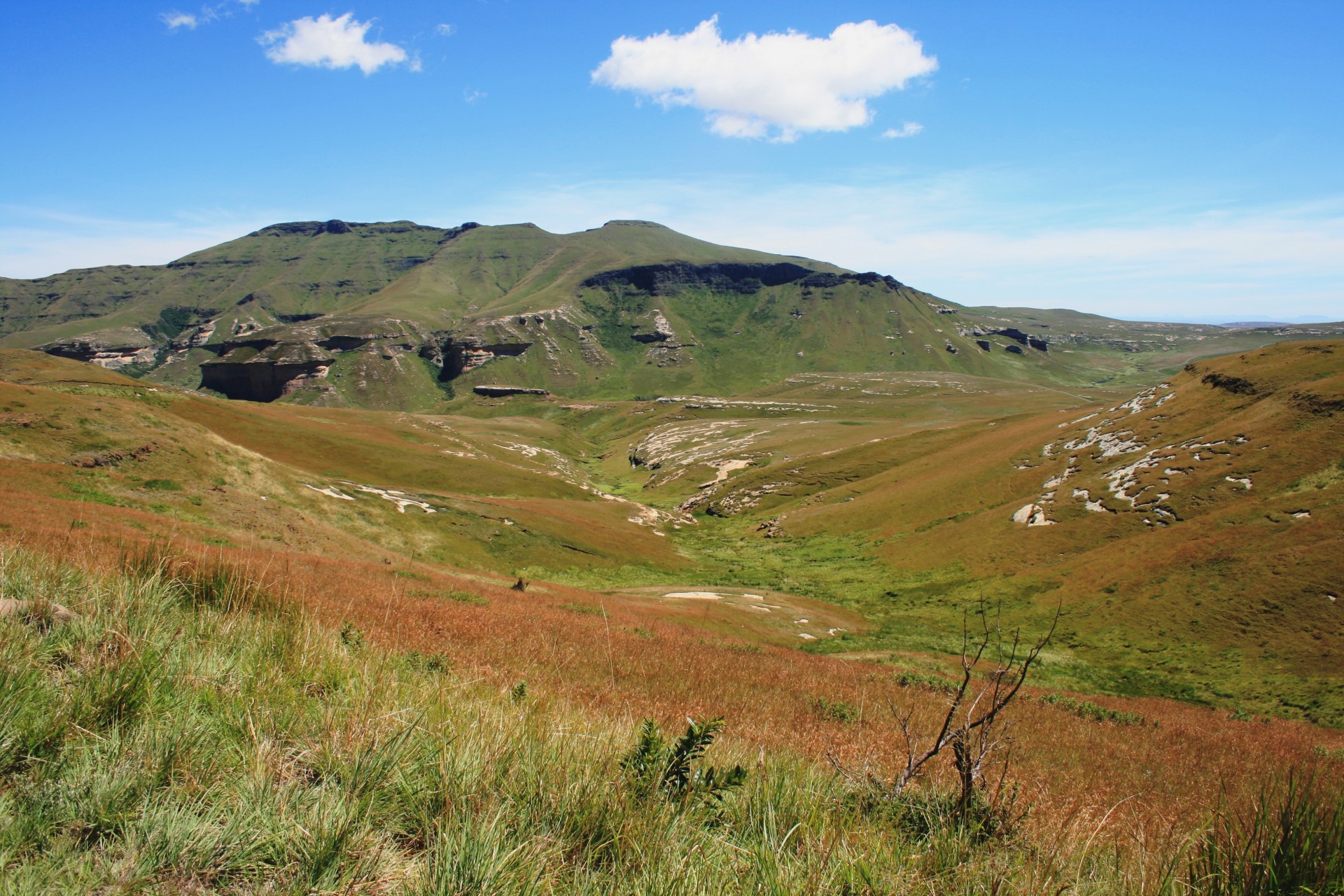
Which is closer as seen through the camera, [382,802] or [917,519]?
[382,802]

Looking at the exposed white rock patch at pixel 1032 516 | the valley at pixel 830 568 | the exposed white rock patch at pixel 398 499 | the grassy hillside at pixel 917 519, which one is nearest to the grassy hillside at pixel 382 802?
the valley at pixel 830 568

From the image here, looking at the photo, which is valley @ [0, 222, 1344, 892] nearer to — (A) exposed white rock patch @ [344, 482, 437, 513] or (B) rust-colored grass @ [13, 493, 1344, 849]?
(B) rust-colored grass @ [13, 493, 1344, 849]

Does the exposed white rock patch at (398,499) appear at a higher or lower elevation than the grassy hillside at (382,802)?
lower

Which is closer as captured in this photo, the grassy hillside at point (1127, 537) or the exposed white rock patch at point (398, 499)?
the grassy hillside at point (1127, 537)

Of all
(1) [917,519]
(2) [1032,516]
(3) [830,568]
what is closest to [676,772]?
(2) [1032,516]

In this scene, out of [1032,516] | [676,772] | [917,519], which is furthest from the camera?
[917,519]

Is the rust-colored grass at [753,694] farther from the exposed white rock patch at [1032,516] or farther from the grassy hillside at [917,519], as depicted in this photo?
the exposed white rock patch at [1032,516]

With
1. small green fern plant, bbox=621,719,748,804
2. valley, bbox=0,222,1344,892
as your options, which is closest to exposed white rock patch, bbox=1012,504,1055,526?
valley, bbox=0,222,1344,892

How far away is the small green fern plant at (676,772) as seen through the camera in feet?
13.7

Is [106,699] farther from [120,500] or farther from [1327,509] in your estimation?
[1327,509]

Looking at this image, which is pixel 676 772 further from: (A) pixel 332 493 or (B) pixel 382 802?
(A) pixel 332 493

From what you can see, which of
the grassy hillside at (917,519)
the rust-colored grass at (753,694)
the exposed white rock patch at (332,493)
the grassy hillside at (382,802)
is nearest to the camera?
the grassy hillside at (382,802)

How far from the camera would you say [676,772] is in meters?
4.44

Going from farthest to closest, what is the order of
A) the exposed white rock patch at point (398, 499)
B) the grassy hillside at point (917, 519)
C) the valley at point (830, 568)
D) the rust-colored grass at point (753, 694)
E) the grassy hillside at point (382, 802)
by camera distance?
1. the exposed white rock patch at point (398, 499)
2. the grassy hillside at point (917, 519)
3. the valley at point (830, 568)
4. the rust-colored grass at point (753, 694)
5. the grassy hillside at point (382, 802)
